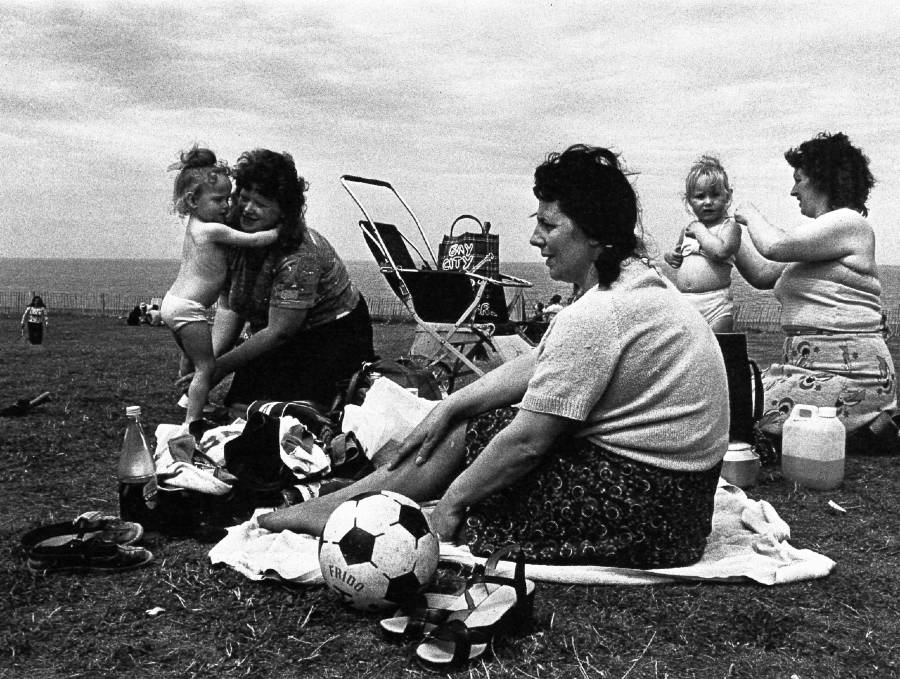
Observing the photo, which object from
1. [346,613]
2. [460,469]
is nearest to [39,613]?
[346,613]

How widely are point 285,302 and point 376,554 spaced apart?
274 centimetres

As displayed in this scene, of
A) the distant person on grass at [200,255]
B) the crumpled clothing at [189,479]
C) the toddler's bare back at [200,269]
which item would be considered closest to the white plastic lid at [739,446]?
the crumpled clothing at [189,479]

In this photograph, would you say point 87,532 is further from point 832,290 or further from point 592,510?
point 832,290

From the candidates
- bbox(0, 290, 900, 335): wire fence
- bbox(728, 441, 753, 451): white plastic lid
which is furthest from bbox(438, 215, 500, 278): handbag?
bbox(0, 290, 900, 335): wire fence

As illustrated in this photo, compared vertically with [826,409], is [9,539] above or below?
below

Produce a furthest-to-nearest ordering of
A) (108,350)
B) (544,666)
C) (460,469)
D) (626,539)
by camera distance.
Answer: (108,350) < (460,469) < (626,539) < (544,666)

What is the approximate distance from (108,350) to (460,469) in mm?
11495

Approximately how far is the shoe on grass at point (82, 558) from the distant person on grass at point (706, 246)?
401 centimetres

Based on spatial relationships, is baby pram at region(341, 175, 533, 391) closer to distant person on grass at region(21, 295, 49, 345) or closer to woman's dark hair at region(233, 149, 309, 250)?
woman's dark hair at region(233, 149, 309, 250)

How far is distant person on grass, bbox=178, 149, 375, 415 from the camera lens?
5266 millimetres

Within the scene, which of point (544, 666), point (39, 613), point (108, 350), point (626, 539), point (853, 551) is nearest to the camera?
point (544, 666)

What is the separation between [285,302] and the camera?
5246mm

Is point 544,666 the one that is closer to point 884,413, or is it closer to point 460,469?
point 460,469

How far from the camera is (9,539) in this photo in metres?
3.65
